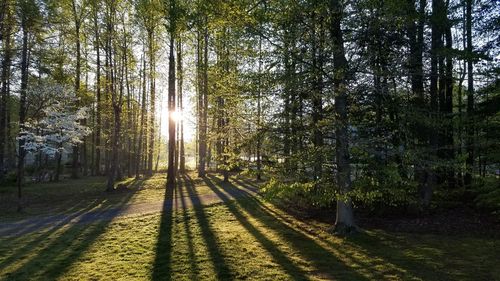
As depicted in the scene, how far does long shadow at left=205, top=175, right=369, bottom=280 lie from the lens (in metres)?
6.31

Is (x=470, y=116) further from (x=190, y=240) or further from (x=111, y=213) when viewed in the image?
(x=111, y=213)

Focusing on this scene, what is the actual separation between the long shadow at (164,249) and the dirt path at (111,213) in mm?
576

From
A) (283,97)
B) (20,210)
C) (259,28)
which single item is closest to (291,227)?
(283,97)

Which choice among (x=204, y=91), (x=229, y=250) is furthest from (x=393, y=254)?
(x=204, y=91)

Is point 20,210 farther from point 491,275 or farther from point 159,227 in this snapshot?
point 491,275

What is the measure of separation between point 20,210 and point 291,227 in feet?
31.7

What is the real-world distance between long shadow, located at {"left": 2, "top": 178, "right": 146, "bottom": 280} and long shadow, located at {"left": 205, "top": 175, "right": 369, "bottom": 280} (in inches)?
163

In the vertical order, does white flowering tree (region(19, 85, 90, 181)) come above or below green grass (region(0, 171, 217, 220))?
above

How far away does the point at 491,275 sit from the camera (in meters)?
5.95

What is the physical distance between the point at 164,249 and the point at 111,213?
4897 millimetres

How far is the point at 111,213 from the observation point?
469 inches

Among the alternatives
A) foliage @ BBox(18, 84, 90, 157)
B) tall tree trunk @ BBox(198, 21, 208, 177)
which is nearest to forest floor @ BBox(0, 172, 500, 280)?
tall tree trunk @ BBox(198, 21, 208, 177)

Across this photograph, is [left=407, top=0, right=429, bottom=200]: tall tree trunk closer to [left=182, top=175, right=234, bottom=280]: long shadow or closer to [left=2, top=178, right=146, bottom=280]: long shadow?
[left=182, top=175, right=234, bottom=280]: long shadow

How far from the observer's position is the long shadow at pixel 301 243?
20.7 feet
